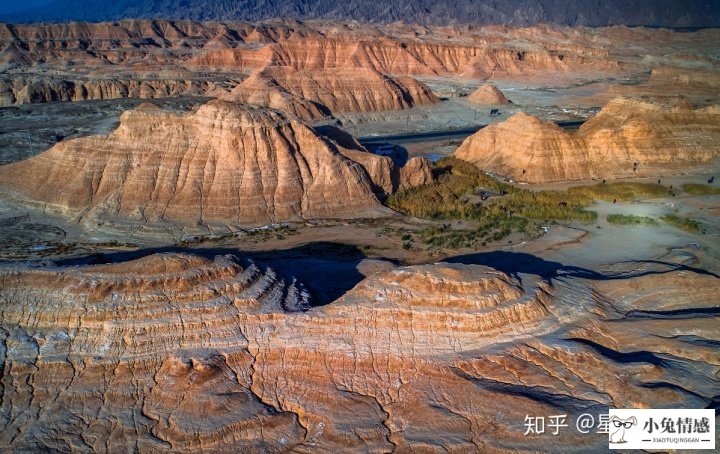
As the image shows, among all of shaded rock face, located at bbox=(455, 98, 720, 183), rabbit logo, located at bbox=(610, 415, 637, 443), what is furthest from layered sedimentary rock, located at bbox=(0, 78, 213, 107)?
rabbit logo, located at bbox=(610, 415, 637, 443)

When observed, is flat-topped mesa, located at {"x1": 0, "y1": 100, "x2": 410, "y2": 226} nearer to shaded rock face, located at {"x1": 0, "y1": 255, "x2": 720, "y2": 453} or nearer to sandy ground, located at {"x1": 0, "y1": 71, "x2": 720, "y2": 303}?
sandy ground, located at {"x1": 0, "y1": 71, "x2": 720, "y2": 303}

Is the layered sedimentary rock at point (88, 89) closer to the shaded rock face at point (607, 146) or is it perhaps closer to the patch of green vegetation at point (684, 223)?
the shaded rock face at point (607, 146)

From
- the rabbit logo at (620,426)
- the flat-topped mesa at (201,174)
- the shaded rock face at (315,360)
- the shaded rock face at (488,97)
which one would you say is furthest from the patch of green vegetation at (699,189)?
the shaded rock face at (488,97)

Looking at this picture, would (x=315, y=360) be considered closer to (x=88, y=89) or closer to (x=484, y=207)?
(x=484, y=207)

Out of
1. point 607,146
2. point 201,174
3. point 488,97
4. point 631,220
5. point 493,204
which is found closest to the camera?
point 201,174

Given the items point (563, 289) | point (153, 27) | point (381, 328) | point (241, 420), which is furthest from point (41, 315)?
point (153, 27)

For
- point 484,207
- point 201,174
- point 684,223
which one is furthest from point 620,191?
point 201,174

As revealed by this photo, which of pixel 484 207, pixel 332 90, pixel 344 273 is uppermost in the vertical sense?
pixel 332 90
